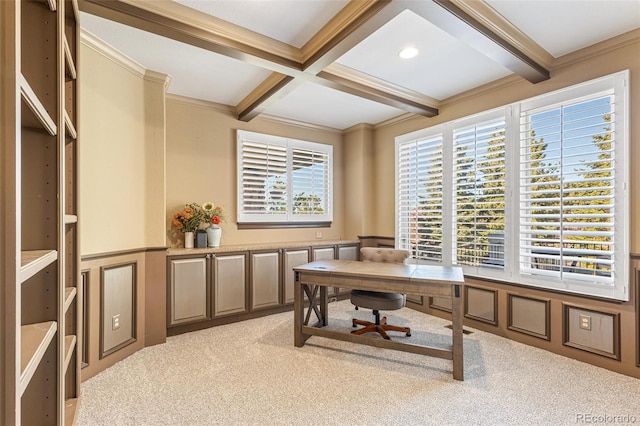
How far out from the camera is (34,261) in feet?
3.19

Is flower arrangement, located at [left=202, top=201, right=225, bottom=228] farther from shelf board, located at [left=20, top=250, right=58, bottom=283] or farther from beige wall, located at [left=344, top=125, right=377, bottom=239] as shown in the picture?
shelf board, located at [left=20, top=250, right=58, bottom=283]

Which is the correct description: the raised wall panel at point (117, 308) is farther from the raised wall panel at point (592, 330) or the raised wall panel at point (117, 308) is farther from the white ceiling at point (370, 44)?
the raised wall panel at point (592, 330)

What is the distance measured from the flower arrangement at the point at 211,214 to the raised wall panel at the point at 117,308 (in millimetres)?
1013

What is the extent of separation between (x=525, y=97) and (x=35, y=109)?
3777 millimetres

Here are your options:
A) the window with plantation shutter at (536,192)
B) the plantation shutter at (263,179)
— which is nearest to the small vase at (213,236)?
the plantation shutter at (263,179)

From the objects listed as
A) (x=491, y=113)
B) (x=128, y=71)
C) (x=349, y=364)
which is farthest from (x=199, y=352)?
(x=491, y=113)

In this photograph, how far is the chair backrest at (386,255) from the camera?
3.63 meters

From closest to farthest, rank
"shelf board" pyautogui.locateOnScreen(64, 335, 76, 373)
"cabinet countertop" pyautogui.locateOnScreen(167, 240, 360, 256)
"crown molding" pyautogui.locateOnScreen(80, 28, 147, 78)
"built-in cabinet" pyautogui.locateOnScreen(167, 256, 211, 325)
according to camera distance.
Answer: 1. "shelf board" pyautogui.locateOnScreen(64, 335, 76, 373)
2. "crown molding" pyautogui.locateOnScreen(80, 28, 147, 78)
3. "built-in cabinet" pyautogui.locateOnScreen(167, 256, 211, 325)
4. "cabinet countertop" pyautogui.locateOnScreen(167, 240, 360, 256)

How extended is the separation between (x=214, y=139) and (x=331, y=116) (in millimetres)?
1671

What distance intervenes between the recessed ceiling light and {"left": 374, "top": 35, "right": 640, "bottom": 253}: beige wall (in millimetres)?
1193

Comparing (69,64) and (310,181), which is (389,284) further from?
(69,64)

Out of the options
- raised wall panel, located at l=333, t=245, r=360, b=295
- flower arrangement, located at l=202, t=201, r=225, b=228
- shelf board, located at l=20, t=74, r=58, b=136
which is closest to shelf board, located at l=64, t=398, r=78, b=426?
shelf board, located at l=20, t=74, r=58, b=136

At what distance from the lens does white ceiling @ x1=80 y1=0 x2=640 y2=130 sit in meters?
2.19

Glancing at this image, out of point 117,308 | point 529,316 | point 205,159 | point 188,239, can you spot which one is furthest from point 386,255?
point 117,308
